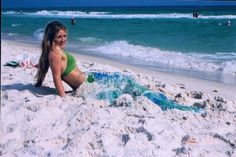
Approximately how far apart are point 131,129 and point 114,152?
37cm

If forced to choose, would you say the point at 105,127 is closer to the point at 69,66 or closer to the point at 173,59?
the point at 69,66

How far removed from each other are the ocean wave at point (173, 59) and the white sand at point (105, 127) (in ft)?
9.52

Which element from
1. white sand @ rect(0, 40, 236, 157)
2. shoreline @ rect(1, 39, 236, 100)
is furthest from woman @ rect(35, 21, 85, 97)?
shoreline @ rect(1, 39, 236, 100)

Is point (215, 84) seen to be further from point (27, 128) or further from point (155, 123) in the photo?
point (27, 128)

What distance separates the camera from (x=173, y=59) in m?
7.93

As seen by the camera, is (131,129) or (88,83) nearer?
(131,129)

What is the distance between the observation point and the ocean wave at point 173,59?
6938 mm

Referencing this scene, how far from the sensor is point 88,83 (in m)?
3.99

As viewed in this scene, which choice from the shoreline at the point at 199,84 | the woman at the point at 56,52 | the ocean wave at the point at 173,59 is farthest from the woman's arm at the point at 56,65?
the ocean wave at the point at 173,59

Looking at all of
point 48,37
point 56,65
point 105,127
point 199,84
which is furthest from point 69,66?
point 199,84

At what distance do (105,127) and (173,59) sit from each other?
5203 millimetres

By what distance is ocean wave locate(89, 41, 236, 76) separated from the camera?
6.94 metres

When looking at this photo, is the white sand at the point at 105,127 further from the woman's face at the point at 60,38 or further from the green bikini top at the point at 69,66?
the woman's face at the point at 60,38

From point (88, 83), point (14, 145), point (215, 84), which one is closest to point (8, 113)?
point (14, 145)
